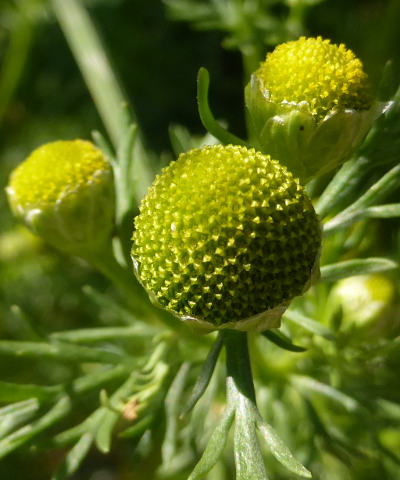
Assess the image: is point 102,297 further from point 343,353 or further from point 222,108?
point 222,108

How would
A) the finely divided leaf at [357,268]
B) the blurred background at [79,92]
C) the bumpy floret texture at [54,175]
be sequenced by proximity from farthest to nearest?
the blurred background at [79,92] < the bumpy floret texture at [54,175] < the finely divided leaf at [357,268]

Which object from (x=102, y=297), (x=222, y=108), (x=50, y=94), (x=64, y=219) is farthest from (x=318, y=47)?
(x=50, y=94)

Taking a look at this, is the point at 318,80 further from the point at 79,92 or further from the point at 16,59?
the point at 79,92

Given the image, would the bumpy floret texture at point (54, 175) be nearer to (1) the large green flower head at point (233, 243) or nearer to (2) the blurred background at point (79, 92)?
(1) the large green flower head at point (233, 243)

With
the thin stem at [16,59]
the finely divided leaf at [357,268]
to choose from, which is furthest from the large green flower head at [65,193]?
the thin stem at [16,59]

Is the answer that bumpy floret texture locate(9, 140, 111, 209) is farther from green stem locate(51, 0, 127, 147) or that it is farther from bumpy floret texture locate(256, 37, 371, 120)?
green stem locate(51, 0, 127, 147)

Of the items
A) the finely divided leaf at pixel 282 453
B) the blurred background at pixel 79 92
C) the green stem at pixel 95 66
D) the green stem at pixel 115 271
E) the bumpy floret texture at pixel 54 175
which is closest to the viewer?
the finely divided leaf at pixel 282 453
